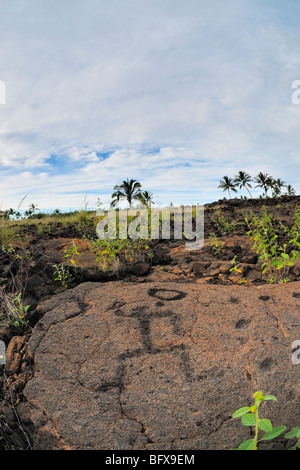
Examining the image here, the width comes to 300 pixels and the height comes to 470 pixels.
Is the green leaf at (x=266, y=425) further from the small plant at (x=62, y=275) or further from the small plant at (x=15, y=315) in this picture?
the small plant at (x=62, y=275)

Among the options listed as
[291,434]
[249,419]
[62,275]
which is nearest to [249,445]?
Answer: [249,419]

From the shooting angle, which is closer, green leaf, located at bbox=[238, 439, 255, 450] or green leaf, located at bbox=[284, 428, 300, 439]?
green leaf, located at bbox=[238, 439, 255, 450]

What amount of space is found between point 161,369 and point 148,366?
100 millimetres

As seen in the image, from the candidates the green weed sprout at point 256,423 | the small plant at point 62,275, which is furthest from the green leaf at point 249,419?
the small plant at point 62,275

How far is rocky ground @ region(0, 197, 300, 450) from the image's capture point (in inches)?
86.3

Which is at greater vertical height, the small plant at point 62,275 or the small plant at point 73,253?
the small plant at point 73,253

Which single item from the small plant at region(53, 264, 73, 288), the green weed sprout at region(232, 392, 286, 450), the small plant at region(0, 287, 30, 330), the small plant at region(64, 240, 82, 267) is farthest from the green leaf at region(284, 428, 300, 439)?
the small plant at region(64, 240, 82, 267)

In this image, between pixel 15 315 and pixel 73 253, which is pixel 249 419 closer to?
pixel 15 315

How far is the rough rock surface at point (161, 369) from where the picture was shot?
2180mm

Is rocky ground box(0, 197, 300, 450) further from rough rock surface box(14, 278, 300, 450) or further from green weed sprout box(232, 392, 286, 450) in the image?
green weed sprout box(232, 392, 286, 450)

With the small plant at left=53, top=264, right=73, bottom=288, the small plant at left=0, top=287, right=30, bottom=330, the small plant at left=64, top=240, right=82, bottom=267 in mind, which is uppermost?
the small plant at left=64, top=240, right=82, bottom=267

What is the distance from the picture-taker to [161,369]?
2496 millimetres
